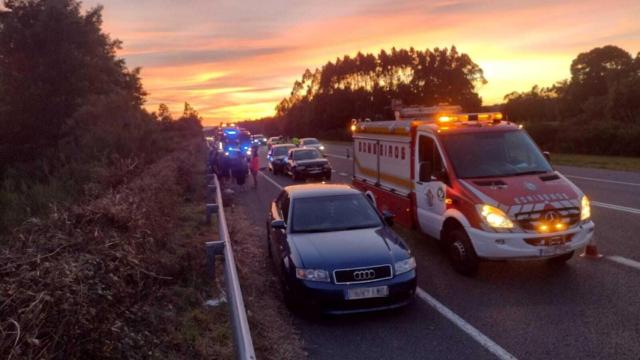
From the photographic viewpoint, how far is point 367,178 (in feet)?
44.0

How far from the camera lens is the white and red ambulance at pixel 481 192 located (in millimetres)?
7777

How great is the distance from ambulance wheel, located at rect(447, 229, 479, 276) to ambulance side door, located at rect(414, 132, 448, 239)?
50 cm

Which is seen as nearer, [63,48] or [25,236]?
[25,236]

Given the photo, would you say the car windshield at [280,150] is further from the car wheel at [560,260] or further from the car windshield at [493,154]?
the car wheel at [560,260]

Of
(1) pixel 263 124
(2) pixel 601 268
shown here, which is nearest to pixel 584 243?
(2) pixel 601 268

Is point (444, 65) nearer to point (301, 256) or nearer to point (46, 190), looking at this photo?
point (46, 190)

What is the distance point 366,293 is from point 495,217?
2359 millimetres

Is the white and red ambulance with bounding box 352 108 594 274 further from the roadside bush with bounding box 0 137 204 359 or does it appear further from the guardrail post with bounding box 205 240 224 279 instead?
the roadside bush with bounding box 0 137 204 359

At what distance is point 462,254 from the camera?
27.4ft

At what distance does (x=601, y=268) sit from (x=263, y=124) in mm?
178963

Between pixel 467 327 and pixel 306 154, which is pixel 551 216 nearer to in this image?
pixel 467 327

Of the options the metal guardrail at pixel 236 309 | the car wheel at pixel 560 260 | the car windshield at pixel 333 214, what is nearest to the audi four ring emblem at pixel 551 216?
the car wheel at pixel 560 260

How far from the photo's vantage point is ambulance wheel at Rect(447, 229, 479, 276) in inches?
323

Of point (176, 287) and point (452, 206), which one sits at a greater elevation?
point (452, 206)
